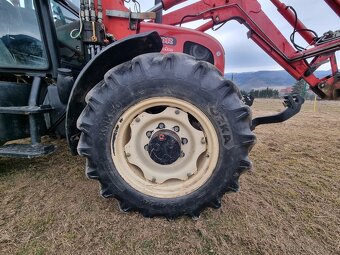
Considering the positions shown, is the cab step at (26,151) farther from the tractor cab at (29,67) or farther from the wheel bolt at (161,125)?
the wheel bolt at (161,125)

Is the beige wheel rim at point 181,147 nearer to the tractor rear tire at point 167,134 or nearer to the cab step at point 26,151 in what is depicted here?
the tractor rear tire at point 167,134

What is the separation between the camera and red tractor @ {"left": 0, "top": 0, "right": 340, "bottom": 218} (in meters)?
1.72

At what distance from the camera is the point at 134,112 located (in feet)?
5.89

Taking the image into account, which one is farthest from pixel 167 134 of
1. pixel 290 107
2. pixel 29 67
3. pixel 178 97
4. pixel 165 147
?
pixel 29 67

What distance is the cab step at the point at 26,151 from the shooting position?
2.15 meters

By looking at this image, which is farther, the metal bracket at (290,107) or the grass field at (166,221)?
the metal bracket at (290,107)

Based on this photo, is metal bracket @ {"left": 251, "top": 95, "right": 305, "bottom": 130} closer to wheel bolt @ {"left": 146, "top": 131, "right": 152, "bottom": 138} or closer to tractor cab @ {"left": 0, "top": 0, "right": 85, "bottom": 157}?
wheel bolt @ {"left": 146, "top": 131, "right": 152, "bottom": 138}

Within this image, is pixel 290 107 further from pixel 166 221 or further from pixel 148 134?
pixel 166 221

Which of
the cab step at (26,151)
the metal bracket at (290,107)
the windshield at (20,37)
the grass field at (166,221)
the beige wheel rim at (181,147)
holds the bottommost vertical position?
the grass field at (166,221)

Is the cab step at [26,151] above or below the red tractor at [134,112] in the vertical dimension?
below

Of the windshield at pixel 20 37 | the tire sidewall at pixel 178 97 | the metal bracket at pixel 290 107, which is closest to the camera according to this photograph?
the tire sidewall at pixel 178 97

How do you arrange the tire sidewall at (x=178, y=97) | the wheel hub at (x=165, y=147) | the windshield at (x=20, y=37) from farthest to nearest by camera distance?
1. the windshield at (x=20, y=37)
2. the wheel hub at (x=165, y=147)
3. the tire sidewall at (x=178, y=97)

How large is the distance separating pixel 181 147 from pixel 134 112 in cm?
44

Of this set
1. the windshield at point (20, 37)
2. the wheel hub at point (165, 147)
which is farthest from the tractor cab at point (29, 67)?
the wheel hub at point (165, 147)
